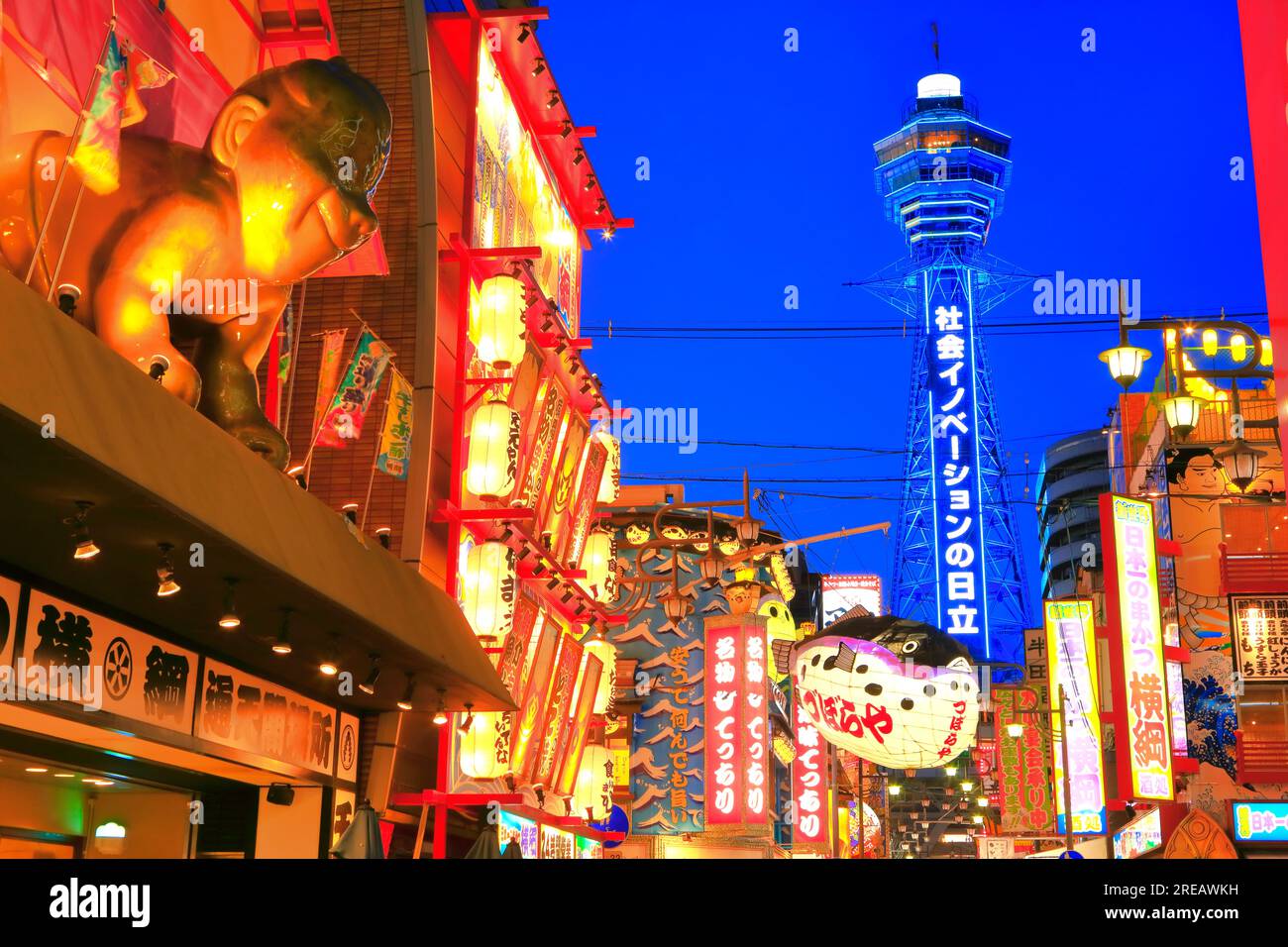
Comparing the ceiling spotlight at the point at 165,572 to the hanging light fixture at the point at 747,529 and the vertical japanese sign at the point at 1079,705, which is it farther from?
the vertical japanese sign at the point at 1079,705

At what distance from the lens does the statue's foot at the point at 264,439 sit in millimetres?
11883

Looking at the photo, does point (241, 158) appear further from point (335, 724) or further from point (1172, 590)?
point (1172, 590)

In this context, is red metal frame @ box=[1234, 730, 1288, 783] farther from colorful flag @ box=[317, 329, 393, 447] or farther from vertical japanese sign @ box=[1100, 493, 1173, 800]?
colorful flag @ box=[317, 329, 393, 447]

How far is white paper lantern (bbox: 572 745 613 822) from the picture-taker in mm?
23156

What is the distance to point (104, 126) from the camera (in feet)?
31.9

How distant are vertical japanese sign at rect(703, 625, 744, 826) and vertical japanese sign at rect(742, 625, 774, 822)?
15 cm

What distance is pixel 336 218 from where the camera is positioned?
38.2 feet

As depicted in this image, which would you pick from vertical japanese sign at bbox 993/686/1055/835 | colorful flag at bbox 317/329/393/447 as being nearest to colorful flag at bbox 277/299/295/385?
colorful flag at bbox 317/329/393/447

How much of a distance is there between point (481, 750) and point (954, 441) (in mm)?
77674

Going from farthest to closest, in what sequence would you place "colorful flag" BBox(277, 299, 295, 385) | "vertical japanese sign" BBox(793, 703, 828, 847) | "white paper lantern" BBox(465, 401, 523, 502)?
"vertical japanese sign" BBox(793, 703, 828, 847) < "white paper lantern" BBox(465, 401, 523, 502) < "colorful flag" BBox(277, 299, 295, 385)

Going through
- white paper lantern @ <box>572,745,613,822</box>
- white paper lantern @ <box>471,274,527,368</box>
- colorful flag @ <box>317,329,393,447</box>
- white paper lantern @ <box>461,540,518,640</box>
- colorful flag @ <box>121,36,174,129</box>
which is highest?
white paper lantern @ <box>471,274,527,368</box>

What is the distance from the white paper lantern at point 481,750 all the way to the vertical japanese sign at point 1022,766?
2531 cm
